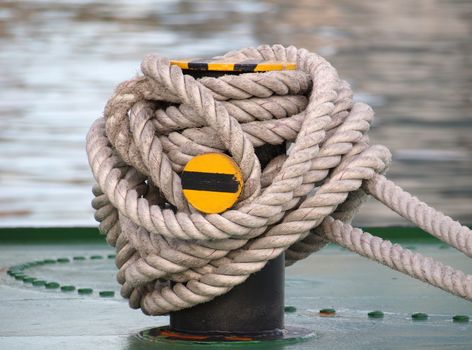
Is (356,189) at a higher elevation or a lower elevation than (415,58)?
lower

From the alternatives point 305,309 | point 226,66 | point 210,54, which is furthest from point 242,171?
point 210,54

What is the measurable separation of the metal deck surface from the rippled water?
615 millimetres

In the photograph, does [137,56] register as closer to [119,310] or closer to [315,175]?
[119,310]

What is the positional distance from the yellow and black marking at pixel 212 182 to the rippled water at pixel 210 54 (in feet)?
6.98

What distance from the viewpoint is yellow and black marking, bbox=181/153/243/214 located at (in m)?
2.26

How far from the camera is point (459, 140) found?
14.8ft

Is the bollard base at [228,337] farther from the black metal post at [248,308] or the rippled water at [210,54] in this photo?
the rippled water at [210,54]

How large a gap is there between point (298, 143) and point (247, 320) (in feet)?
1.15

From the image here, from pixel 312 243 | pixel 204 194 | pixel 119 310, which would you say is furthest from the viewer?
pixel 119 310

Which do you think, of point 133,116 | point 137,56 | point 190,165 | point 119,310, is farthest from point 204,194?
point 137,56

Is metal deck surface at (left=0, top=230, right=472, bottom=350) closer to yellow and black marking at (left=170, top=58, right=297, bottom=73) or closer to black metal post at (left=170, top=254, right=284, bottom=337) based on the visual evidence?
black metal post at (left=170, top=254, right=284, bottom=337)

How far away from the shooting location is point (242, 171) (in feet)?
7.45

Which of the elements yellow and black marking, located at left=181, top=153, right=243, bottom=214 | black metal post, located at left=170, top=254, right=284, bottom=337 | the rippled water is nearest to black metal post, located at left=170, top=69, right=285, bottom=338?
black metal post, located at left=170, top=254, right=284, bottom=337

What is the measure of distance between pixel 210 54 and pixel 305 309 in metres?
1.90
